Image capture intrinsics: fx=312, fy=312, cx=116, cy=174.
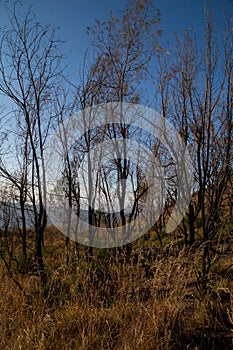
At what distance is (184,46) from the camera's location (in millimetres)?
3943

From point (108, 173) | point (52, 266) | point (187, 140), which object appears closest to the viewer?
point (187, 140)

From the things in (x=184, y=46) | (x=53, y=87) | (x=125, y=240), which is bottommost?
(x=125, y=240)

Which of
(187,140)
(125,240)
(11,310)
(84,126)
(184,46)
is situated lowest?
(11,310)

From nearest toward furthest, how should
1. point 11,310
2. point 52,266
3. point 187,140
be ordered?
point 11,310, point 187,140, point 52,266

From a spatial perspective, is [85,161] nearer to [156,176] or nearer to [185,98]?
[156,176]

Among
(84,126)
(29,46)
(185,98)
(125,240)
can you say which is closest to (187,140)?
(185,98)

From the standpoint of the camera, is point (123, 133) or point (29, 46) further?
point (123, 133)

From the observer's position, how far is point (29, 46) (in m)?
4.11

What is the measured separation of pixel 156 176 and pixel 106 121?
153 cm

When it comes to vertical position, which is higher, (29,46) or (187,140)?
(29,46)

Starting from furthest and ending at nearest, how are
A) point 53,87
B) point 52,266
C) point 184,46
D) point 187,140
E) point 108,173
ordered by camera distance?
1. point 108,173
2. point 52,266
3. point 187,140
4. point 53,87
5. point 184,46

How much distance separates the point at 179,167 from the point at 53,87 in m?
2.19

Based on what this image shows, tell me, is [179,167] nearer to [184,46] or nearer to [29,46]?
[184,46]

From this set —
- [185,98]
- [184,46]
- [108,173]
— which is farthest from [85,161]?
[184,46]
